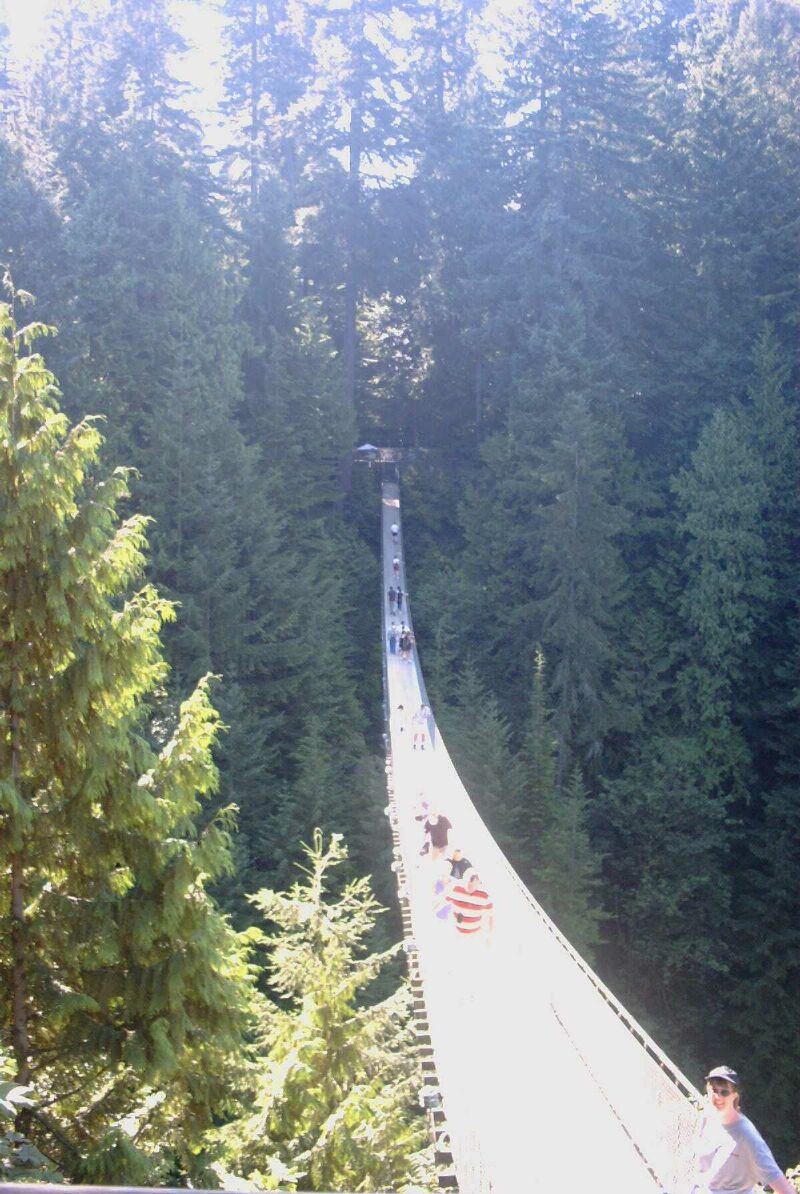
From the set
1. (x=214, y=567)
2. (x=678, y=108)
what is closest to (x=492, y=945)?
(x=214, y=567)

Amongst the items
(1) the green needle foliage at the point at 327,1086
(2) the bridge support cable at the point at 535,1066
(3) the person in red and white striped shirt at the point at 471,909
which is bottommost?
(1) the green needle foliage at the point at 327,1086

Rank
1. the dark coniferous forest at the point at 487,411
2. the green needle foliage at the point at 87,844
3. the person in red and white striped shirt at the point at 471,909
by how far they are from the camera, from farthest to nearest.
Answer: the dark coniferous forest at the point at 487,411 → the person in red and white striped shirt at the point at 471,909 → the green needle foliage at the point at 87,844

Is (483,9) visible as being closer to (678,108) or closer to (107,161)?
(678,108)

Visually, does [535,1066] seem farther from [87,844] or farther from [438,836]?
[438,836]

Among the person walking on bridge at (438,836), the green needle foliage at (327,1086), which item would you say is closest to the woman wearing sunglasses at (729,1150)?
the green needle foliage at (327,1086)

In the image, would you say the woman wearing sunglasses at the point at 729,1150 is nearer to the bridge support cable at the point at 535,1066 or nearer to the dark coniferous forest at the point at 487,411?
the bridge support cable at the point at 535,1066

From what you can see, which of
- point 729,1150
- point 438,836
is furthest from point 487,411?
point 729,1150

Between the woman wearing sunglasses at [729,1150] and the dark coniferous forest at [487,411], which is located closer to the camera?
the woman wearing sunglasses at [729,1150]

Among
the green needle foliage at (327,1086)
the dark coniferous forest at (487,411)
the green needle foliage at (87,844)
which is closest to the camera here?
the green needle foliage at (87,844)
